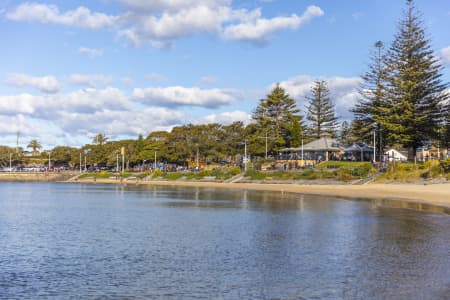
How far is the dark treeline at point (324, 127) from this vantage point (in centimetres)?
6069

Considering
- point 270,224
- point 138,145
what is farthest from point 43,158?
point 270,224

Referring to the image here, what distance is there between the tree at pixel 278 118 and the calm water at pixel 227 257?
55024 millimetres

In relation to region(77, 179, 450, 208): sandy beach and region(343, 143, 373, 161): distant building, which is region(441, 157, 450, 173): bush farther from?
region(343, 143, 373, 161): distant building

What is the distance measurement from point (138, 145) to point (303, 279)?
9739cm

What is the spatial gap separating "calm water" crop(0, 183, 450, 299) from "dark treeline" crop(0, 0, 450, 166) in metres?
34.0

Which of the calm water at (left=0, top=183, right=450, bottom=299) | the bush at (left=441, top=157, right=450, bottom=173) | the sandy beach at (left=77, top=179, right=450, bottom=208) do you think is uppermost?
the bush at (left=441, top=157, right=450, bottom=173)

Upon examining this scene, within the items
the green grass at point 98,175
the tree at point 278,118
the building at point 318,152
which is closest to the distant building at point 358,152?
the building at point 318,152

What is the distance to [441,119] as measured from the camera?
61.0m

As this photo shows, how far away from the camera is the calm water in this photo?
41.7 feet

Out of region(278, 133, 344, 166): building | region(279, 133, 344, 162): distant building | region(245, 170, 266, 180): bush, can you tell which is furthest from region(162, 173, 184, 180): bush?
region(279, 133, 344, 162): distant building

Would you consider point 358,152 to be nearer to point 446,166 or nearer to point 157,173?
point 446,166

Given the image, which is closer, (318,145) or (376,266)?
(376,266)

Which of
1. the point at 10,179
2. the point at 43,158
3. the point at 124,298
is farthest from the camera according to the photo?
the point at 43,158

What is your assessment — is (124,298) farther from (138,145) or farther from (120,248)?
(138,145)
